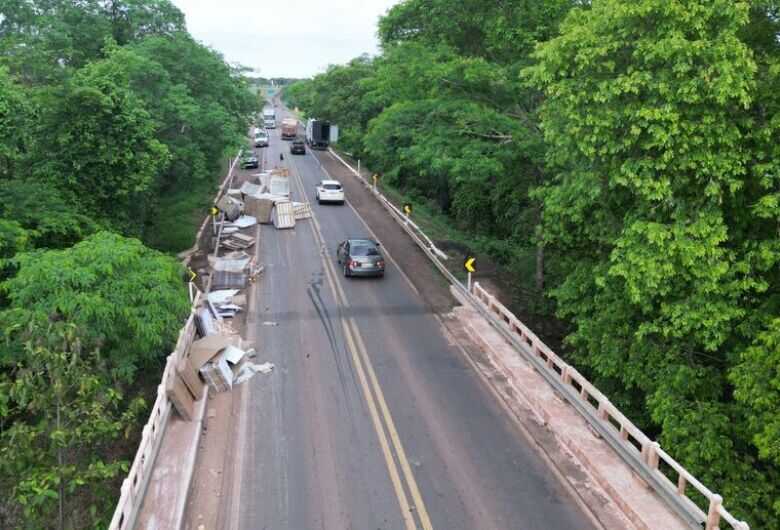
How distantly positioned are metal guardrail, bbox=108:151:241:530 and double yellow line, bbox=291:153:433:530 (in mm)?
4416

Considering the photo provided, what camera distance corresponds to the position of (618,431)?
12.8m

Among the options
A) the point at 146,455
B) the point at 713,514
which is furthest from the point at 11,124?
the point at 713,514

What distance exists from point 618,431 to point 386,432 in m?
4.79

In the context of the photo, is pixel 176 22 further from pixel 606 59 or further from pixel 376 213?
pixel 606 59

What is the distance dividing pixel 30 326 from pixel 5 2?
31884mm

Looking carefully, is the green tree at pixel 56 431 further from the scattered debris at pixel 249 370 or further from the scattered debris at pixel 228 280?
the scattered debris at pixel 228 280

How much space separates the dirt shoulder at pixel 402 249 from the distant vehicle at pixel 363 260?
1.53 metres

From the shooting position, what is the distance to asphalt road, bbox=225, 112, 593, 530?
10.9 metres

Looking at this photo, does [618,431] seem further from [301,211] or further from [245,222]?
[301,211]

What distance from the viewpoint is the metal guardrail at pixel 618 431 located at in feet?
32.8

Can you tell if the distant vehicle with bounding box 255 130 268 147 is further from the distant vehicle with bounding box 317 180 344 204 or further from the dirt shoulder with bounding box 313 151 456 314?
the distant vehicle with bounding box 317 180 344 204

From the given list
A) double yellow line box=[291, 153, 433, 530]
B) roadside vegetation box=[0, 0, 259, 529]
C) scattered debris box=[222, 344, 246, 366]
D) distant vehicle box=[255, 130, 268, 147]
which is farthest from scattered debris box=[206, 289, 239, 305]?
distant vehicle box=[255, 130, 268, 147]

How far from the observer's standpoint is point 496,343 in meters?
18.3

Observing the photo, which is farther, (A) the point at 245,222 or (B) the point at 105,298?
(A) the point at 245,222
